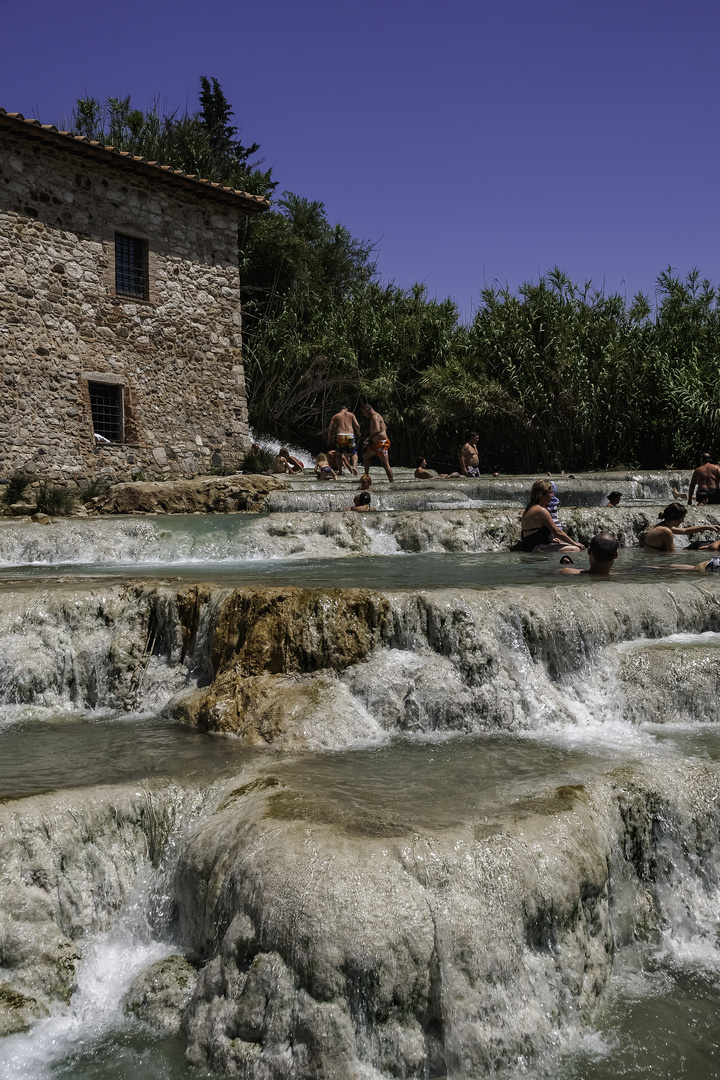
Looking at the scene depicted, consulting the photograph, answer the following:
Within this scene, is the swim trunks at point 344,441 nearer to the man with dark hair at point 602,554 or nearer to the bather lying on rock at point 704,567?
the bather lying on rock at point 704,567

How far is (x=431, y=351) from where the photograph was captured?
22859 millimetres

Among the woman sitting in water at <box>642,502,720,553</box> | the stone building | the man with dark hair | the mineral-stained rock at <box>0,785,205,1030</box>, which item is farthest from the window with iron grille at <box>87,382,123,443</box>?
the mineral-stained rock at <box>0,785,205,1030</box>

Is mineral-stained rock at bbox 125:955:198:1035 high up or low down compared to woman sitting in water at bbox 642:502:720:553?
down

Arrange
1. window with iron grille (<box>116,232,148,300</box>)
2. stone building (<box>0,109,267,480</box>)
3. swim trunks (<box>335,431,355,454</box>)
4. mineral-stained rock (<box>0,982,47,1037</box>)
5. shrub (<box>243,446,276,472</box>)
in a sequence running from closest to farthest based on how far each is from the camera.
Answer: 1. mineral-stained rock (<box>0,982,47,1037</box>)
2. stone building (<box>0,109,267,480</box>)
3. window with iron grille (<box>116,232,148,300</box>)
4. swim trunks (<box>335,431,355,454</box>)
5. shrub (<box>243,446,276,472</box>)

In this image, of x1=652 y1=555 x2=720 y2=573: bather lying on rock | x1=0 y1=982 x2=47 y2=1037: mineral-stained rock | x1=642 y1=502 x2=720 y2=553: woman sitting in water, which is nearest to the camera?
x1=0 y1=982 x2=47 y2=1037: mineral-stained rock

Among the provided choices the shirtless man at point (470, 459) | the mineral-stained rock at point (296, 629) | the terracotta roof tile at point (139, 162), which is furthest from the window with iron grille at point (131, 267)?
the mineral-stained rock at point (296, 629)

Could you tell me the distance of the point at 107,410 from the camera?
16.0 meters

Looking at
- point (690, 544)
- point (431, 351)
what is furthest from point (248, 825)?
point (431, 351)

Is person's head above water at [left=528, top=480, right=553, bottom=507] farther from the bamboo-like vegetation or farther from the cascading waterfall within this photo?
the bamboo-like vegetation

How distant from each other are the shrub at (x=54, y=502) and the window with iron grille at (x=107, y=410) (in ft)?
8.08

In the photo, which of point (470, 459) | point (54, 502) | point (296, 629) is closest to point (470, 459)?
point (470, 459)

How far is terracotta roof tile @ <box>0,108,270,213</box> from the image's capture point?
13.8 meters

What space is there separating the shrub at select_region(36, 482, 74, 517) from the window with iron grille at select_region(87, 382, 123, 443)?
2462 millimetres

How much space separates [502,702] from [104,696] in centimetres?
279
